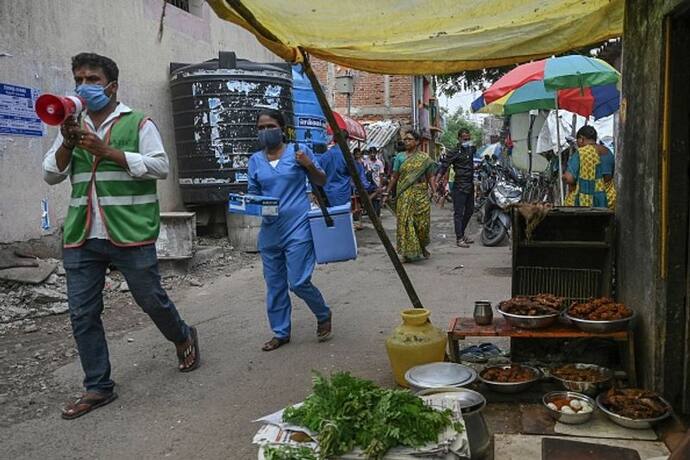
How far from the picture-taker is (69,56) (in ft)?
25.0

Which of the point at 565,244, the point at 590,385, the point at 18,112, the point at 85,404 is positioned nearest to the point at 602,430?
the point at 590,385

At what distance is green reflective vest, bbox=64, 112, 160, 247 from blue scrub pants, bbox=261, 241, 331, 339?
1.20m

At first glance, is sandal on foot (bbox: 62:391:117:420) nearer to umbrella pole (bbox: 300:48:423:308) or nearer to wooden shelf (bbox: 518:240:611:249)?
umbrella pole (bbox: 300:48:423:308)

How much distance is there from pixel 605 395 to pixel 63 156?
3.58m

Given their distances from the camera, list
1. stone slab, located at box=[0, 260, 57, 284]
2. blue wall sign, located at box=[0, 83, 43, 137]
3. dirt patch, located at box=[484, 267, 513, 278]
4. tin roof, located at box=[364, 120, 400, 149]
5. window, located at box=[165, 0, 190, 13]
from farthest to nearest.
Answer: tin roof, located at box=[364, 120, 400, 149] < window, located at box=[165, 0, 190, 13] < dirt patch, located at box=[484, 267, 513, 278] < blue wall sign, located at box=[0, 83, 43, 137] < stone slab, located at box=[0, 260, 57, 284]

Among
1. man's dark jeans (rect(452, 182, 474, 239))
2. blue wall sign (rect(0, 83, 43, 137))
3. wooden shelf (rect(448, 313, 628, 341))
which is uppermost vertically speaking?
blue wall sign (rect(0, 83, 43, 137))

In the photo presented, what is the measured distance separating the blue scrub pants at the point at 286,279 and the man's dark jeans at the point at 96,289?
1.07m

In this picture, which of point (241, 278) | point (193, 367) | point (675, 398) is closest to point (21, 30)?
point (241, 278)

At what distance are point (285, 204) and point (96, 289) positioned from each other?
1608mm

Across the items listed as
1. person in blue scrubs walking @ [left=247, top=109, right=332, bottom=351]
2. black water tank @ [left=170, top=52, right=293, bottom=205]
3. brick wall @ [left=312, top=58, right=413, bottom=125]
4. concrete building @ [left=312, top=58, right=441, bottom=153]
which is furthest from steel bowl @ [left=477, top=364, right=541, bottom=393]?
brick wall @ [left=312, top=58, right=413, bottom=125]

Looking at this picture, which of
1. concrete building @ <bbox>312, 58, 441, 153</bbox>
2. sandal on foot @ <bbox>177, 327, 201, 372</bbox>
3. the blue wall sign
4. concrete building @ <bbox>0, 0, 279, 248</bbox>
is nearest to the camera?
sandal on foot @ <bbox>177, 327, 201, 372</bbox>

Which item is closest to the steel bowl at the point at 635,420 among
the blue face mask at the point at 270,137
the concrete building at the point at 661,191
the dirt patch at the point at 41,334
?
the concrete building at the point at 661,191

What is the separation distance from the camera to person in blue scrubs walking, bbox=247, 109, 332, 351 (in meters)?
4.87

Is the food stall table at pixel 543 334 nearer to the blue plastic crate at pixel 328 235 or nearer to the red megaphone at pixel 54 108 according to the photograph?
the blue plastic crate at pixel 328 235
